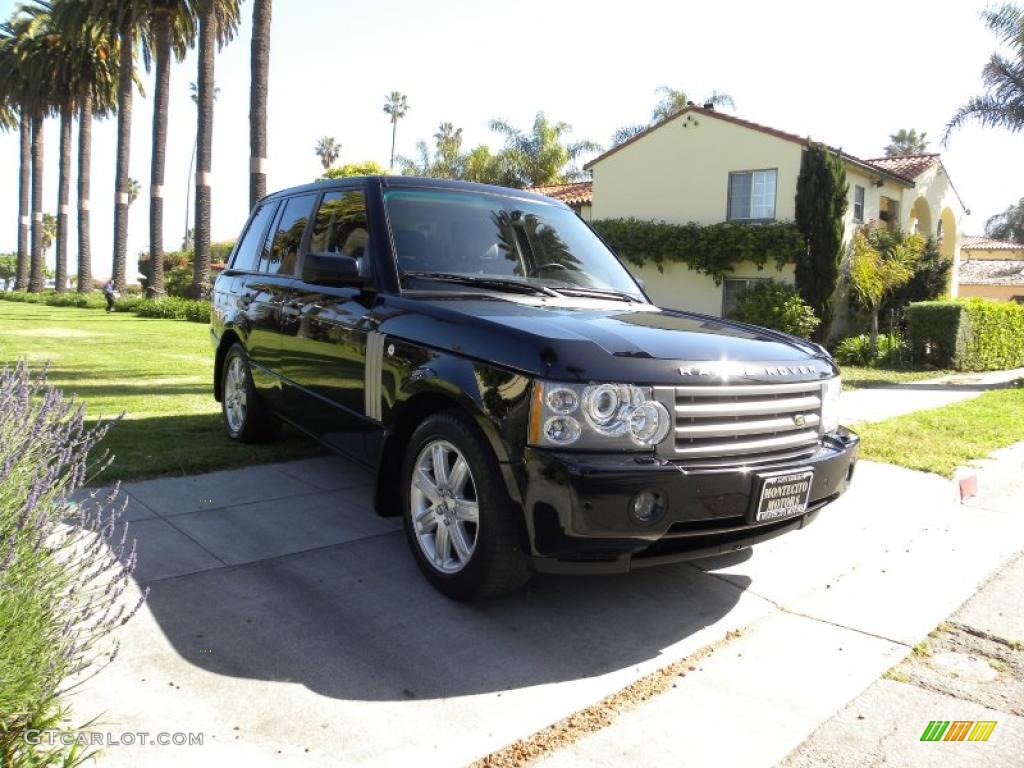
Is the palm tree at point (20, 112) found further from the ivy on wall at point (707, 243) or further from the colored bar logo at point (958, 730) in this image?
the colored bar logo at point (958, 730)

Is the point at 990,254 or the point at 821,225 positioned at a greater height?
the point at 990,254

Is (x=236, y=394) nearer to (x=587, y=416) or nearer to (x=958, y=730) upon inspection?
(x=587, y=416)

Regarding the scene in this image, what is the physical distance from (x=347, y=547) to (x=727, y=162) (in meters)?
19.8

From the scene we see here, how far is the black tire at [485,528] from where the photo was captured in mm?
3227

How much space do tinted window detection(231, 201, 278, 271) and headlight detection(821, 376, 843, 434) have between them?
159 inches

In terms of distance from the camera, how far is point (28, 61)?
35.2 metres

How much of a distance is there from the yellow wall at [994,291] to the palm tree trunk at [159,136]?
39.8 metres

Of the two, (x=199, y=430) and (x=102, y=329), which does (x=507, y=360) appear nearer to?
(x=199, y=430)

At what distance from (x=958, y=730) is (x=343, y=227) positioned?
3.87 m

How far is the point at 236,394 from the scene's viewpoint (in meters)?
6.38

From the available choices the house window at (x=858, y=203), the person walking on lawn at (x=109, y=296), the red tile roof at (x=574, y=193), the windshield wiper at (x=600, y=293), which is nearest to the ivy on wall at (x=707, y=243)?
the red tile roof at (x=574, y=193)

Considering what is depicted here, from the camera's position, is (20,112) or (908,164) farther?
(20,112)

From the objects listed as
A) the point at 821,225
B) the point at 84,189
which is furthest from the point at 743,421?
the point at 84,189

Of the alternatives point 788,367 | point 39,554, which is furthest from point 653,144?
point 39,554
